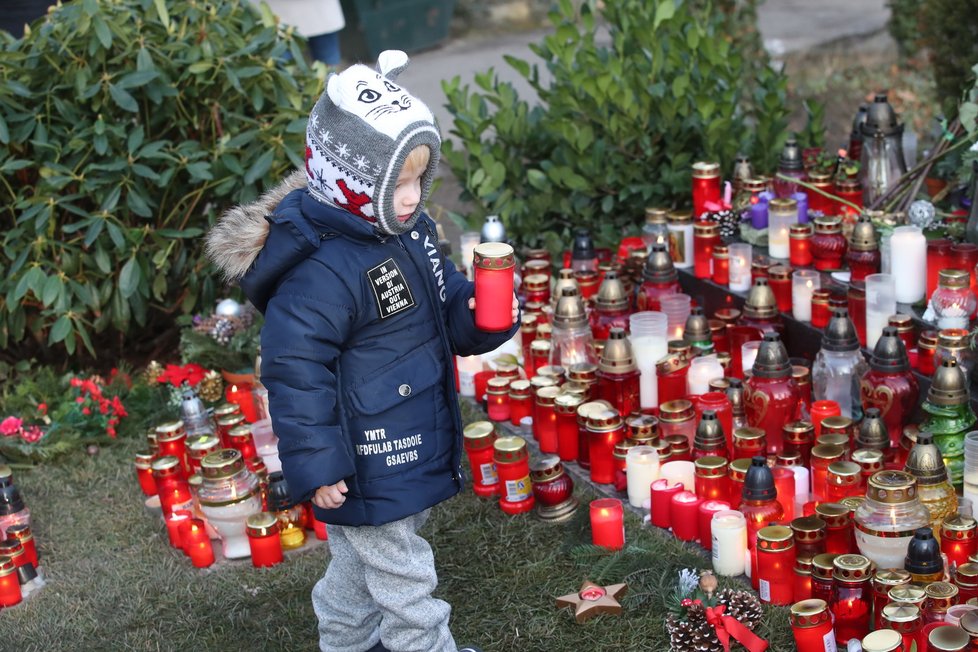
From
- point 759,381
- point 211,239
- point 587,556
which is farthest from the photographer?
point 759,381

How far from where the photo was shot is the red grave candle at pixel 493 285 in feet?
8.41

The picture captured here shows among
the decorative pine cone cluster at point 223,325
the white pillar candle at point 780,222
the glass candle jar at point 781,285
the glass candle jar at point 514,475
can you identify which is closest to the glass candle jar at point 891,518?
the glass candle jar at point 514,475

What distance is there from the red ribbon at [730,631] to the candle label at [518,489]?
88 cm

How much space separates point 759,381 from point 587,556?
0.72 meters

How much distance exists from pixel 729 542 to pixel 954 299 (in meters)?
1.05

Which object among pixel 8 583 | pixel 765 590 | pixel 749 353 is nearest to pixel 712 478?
pixel 765 590

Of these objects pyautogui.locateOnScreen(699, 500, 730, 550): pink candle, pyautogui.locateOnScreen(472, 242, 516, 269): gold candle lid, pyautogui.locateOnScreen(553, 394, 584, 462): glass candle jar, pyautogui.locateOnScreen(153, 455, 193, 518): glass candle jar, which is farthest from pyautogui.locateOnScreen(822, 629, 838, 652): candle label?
pyautogui.locateOnScreen(153, 455, 193, 518): glass candle jar

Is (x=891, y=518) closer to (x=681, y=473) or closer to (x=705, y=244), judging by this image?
(x=681, y=473)

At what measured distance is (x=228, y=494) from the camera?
351 cm

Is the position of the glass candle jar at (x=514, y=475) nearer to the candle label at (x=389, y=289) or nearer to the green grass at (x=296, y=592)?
the green grass at (x=296, y=592)

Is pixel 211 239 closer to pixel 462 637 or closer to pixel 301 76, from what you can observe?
pixel 462 637

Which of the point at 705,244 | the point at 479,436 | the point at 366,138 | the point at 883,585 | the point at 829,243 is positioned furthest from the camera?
the point at 705,244

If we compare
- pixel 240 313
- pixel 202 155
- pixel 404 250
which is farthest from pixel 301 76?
pixel 404 250

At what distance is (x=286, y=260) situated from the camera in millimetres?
2547
